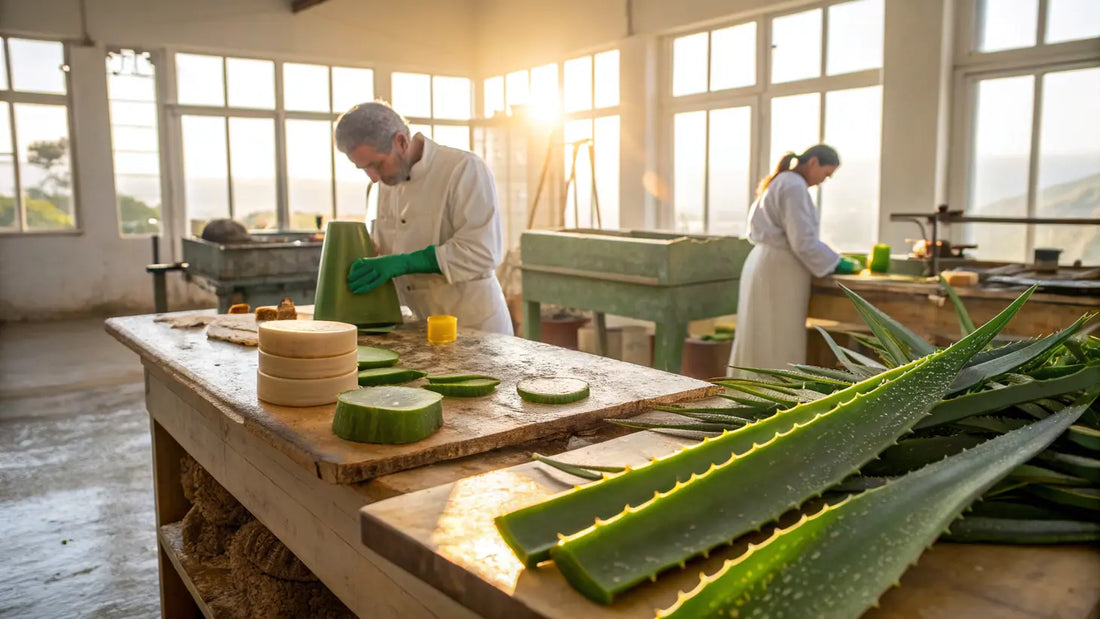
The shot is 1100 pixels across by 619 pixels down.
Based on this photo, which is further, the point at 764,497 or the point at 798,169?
the point at 798,169

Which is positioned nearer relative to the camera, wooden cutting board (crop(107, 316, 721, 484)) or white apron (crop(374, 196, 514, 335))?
wooden cutting board (crop(107, 316, 721, 484))

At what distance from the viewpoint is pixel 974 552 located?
0.82 meters

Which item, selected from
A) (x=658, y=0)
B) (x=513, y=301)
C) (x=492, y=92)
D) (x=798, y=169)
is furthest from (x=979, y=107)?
(x=492, y=92)

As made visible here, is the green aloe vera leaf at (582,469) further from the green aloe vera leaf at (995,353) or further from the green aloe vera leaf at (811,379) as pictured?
the green aloe vera leaf at (995,353)

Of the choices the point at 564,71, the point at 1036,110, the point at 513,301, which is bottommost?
the point at 513,301

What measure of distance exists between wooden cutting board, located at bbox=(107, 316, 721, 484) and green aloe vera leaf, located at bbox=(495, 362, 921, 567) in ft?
1.44

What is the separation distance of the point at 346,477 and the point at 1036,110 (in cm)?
553

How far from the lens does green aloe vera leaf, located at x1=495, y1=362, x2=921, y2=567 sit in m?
0.80

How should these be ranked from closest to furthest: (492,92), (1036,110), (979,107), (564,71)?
(1036,110) < (979,107) < (564,71) < (492,92)

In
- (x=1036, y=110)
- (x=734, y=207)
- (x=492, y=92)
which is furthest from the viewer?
(x=492, y=92)

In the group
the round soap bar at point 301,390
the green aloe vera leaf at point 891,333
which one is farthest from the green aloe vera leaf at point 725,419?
the round soap bar at point 301,390

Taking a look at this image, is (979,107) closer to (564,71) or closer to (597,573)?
(564,71)

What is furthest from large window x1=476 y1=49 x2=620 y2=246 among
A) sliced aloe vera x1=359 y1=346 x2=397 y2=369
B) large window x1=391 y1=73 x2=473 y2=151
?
sliced aloe vera x1=359 y1=346 x2=397 y2=369

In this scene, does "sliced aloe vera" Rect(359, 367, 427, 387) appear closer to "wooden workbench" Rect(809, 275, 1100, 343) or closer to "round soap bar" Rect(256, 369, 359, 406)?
"round soap bar" Rect(256, 369, 359, 406)
